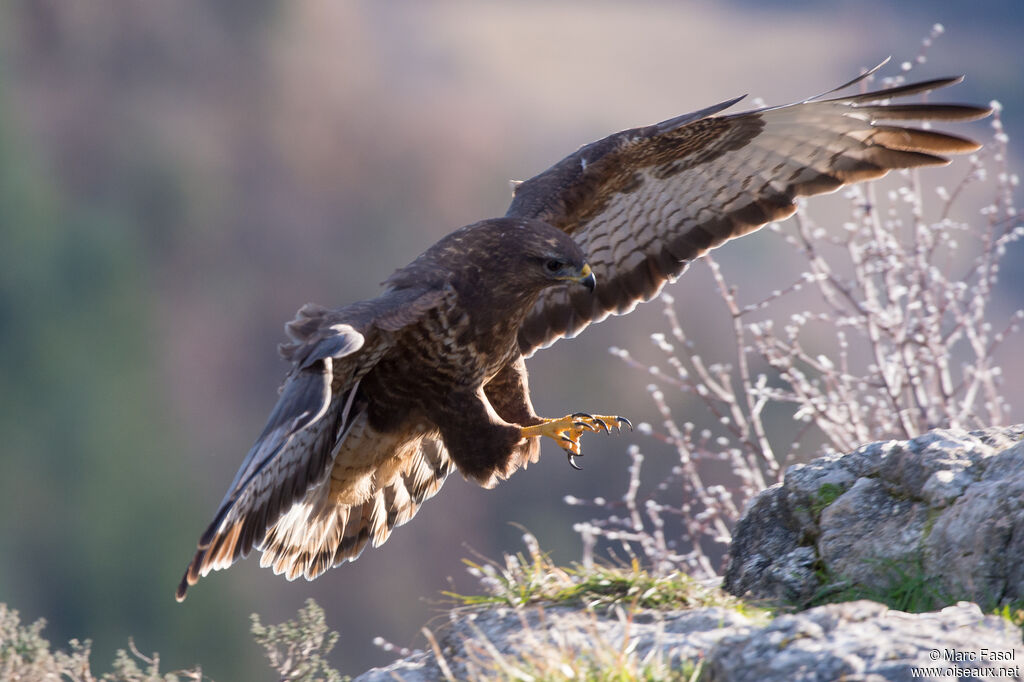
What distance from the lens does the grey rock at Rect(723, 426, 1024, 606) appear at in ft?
8.48

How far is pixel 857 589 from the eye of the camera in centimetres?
281

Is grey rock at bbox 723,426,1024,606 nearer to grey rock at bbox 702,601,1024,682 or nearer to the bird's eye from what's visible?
grey rock at bbox 702,601,1024,682

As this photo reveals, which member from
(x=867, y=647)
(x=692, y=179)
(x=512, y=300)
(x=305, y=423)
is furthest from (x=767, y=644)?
(x=692, y=179)

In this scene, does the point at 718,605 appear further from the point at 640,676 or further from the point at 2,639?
the point at 2,639

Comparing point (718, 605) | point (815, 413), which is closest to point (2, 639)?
point (718, 605)

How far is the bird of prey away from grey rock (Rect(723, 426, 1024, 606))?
0.80m

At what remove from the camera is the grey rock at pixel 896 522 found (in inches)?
102

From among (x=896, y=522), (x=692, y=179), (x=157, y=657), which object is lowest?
(x=896, y=522)

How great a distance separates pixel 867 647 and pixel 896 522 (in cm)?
101

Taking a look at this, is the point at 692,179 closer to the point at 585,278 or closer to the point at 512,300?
the point at 585,278

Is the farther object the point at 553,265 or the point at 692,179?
the point at 692,179

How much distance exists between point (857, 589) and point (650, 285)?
181 centimetres

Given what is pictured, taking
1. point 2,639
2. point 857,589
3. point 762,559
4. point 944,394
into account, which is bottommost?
point 857,589

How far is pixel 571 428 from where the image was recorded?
3.68 m
